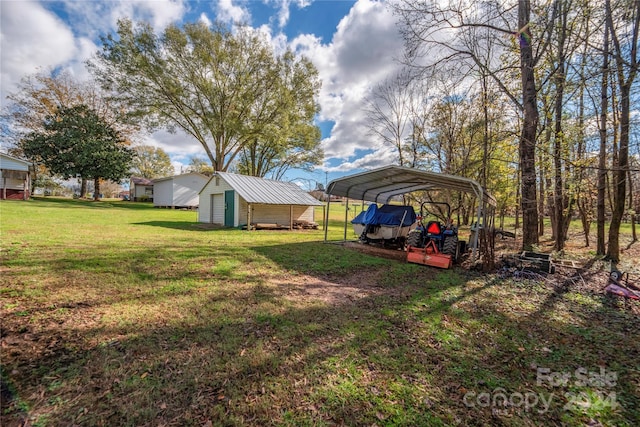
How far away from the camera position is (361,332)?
3230 mm

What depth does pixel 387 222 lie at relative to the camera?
29.7ft

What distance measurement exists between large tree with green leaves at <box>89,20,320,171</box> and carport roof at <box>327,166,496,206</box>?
→ 13.9 meters

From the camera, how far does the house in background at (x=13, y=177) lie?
20.2 m

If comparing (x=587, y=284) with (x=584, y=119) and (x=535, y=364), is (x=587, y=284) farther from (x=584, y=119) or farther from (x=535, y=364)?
(x=584, y=119)

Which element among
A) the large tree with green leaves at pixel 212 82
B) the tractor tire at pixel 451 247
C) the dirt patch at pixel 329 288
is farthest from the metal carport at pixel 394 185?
the large tree with green leaves at pixel 212 82

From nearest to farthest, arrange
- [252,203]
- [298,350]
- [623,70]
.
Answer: [298,350], [623,70], [252,203]

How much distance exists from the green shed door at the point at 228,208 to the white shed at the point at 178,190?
16.7 m

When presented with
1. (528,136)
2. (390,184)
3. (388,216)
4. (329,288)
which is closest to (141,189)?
(390,184)

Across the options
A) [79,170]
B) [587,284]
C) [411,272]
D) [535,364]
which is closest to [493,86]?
[587,284]

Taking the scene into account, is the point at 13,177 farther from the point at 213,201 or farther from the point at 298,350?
the point at 298,350

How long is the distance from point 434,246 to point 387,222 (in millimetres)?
2151

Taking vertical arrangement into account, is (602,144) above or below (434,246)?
above

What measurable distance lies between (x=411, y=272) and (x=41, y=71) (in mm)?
37207

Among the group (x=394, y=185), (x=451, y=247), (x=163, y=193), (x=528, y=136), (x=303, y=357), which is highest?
(x=528, y=136)
